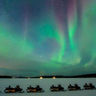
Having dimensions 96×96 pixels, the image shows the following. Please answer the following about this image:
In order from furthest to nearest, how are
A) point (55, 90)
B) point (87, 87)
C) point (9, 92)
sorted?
point (87, 87)
point (55, 90)
point (9, 92)

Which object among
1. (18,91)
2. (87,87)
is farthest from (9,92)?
(87,87)

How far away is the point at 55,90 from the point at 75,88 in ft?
39.7

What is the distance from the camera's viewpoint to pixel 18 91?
7806 cm

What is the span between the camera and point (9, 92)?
3041 inches

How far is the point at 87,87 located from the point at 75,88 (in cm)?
1237

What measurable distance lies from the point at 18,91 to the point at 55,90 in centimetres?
2052

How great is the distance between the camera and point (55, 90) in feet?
272

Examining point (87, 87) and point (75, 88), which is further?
point (87, 87)

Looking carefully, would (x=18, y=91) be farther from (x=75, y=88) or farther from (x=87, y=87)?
(x=87, y=87)

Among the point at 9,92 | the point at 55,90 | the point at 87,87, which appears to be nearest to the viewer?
the point at 9,92

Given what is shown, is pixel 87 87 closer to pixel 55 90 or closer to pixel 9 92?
pixel 55 90

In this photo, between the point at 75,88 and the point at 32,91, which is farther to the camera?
the point at 75,88

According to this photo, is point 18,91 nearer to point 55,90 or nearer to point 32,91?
point 32,91

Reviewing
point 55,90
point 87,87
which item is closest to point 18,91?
point 55,90
